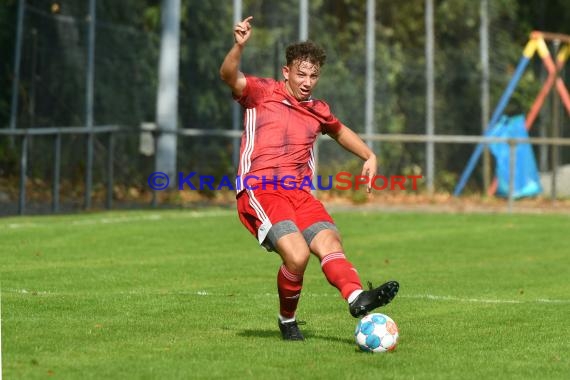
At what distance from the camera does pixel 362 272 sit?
14.1 metres

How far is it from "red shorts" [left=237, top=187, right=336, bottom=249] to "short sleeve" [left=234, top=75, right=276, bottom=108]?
0.59 m

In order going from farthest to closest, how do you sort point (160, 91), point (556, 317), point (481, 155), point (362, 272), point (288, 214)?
point (481, 155)
point (160, 91)
point (362, 272)
point (556, 317)
point (288, 214)

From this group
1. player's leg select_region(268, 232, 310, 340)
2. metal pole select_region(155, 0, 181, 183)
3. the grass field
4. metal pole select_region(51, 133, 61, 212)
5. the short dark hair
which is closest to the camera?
the grass field

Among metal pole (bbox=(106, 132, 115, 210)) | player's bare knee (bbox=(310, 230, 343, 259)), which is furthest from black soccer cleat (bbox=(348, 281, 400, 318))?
metal pole (bbox=(106, 132, 115, 210))

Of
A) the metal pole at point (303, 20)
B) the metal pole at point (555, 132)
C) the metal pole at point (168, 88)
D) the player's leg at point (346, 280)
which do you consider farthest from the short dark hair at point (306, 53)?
the metal pole at point (303, 20)

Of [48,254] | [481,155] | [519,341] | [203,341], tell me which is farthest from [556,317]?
[481,155]

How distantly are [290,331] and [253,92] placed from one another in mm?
1542

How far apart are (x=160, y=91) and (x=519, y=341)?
15194 mm

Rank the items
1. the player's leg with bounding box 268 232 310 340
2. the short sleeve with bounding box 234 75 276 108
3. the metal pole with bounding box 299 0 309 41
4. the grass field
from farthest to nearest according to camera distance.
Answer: the metal pole with bounding box 299 0 309 41, the short sleeve with bounding box 234 75 276 108, the player's leg with bounding box 268 232 310 340, the grass field

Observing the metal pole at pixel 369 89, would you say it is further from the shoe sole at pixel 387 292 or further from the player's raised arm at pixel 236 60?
the shoe sole at pixel 387 292

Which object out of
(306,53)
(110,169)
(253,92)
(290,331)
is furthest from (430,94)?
(290,331)

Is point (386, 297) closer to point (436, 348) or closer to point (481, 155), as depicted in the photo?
point (436, 348)

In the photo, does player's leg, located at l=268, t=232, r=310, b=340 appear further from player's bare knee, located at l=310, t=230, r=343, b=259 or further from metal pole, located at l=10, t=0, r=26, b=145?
metal pole, located at l=10, t=0, r=26, b=145

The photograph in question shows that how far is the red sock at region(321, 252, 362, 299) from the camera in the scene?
861 centimetres
